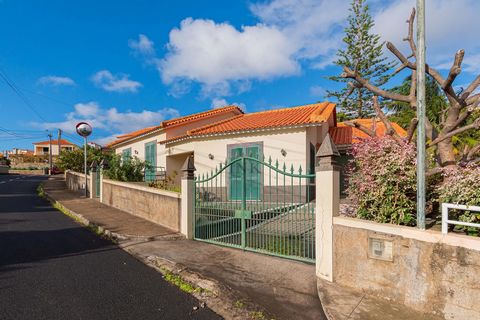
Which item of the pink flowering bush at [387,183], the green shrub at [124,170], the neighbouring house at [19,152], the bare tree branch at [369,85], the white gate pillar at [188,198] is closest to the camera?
the pink flowering bush at [387,183]

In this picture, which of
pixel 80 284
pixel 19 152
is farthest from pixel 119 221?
pixel 19 152

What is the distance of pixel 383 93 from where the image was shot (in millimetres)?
4707

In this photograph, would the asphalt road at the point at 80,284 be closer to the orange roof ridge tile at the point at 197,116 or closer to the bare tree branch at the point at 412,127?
the bare tree branch at the point at 412,127

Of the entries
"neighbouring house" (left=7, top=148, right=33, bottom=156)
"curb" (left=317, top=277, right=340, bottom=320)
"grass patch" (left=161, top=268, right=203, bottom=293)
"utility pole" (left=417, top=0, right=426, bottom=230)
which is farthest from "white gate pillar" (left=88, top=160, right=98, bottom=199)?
"neighbouring house" (left=7, top=148, right=33, bottom=156)

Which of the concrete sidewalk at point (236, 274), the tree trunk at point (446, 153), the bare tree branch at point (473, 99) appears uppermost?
the bare tree branch at point (473, 99)

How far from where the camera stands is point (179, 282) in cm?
414

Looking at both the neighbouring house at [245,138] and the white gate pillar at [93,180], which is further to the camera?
the white gate pillar at [93,180]

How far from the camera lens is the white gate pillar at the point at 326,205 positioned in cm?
397

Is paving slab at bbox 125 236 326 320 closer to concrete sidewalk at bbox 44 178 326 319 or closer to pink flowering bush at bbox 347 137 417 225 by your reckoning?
concrete sidewalk at bbox 44 178 326 319

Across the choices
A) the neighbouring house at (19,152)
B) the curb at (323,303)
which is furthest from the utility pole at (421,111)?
the neighbouring house at (19,152)

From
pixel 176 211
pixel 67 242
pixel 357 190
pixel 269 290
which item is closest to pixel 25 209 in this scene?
pixel 67 242

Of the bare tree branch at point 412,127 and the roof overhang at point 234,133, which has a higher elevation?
the roof overhang at point 234,133

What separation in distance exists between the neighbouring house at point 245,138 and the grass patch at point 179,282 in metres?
5.50

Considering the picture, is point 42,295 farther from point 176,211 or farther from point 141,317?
point 176,211
